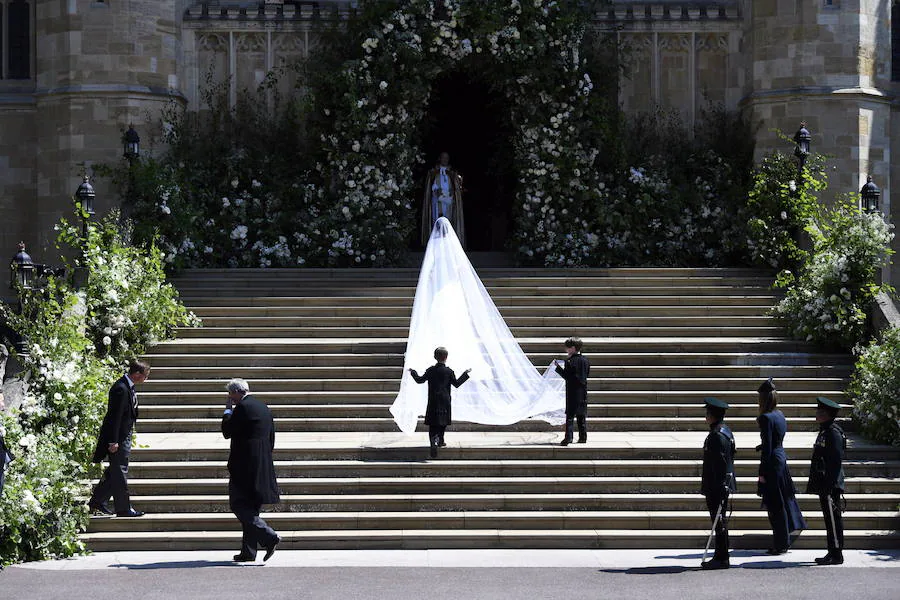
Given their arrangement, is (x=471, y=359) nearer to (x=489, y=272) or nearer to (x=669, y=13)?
(x=489, y=272)

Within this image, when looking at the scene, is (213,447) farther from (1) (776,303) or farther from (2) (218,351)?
(1) (776,303)

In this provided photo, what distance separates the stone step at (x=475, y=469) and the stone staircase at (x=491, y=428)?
0.02 metres

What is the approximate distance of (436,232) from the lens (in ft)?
52.9

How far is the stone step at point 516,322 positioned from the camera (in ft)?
60.5

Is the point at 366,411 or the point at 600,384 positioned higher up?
the point at 600,384

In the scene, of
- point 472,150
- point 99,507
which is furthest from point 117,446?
point 472,150

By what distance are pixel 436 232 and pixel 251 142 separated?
9336 mm

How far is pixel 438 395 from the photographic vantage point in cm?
1331

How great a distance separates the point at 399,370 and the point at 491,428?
183cm

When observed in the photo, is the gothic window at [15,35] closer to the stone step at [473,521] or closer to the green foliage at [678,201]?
the green foliage at [678,201]

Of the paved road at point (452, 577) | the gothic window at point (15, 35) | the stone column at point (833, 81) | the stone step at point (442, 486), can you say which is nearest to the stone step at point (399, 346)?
the stone step at point (442, 486)

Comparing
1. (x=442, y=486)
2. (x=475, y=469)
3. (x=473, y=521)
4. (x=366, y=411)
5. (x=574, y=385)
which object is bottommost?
(x=473, y=521)

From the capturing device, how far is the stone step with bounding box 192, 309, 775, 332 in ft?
60.5

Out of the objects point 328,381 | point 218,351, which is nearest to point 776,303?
point 328,381
